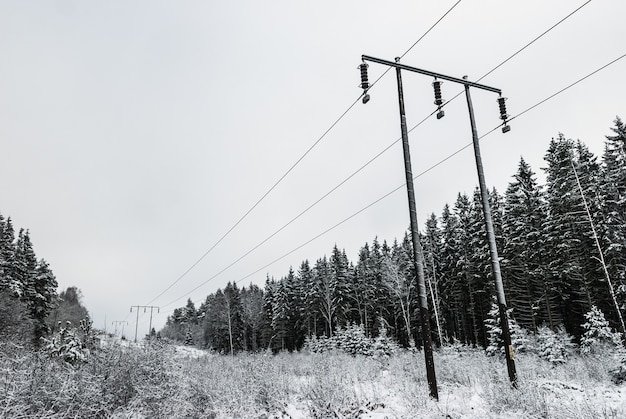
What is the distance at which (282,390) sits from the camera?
12430mm

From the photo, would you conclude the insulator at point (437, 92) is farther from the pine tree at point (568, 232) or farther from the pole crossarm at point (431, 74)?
the pine tree at point (568, 232)

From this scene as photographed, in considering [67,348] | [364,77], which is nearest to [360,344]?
[67,348]

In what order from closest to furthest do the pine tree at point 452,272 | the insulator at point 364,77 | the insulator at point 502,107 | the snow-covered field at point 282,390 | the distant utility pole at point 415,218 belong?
the snow-covered field at point 282,390
the distant utility pole at point 415,218
the insulator at point 364,77
the insulator at point 502,107
the pine tree at point 452,272

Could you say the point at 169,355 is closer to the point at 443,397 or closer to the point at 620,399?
the point at 443,397

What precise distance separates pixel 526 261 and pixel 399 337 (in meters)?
30.1

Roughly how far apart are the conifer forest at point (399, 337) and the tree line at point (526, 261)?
0.17 metres

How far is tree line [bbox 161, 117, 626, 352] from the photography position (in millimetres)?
29453

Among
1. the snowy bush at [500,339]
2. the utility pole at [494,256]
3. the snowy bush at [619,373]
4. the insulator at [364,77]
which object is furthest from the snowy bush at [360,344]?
the insulator at [364,77]

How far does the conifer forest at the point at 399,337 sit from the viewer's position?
9.83 meters

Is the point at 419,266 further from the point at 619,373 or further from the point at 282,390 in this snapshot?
the point at 619,373

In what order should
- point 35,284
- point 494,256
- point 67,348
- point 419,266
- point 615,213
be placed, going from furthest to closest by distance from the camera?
point 35,284
point 615,213
point 67,348
point 494,256
point 419,266

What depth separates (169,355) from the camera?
44.1 feet

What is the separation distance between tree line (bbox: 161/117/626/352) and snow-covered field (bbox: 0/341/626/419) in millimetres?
16607

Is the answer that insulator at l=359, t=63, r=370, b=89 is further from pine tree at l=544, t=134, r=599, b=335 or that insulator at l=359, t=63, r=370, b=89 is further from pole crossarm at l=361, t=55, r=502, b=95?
pine tree at l=544, t=134, r=599, b=335
